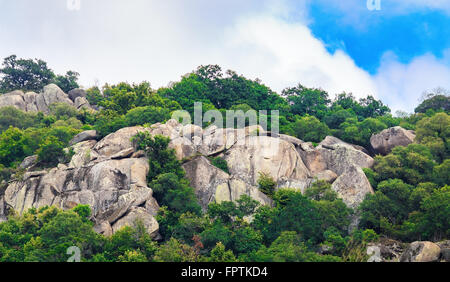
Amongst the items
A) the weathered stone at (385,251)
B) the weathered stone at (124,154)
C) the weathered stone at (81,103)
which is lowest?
the weathered stone at (385,251)

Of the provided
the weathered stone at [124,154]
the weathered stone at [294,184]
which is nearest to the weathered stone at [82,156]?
the weathered stone at [124,154]

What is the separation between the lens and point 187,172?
138 ft

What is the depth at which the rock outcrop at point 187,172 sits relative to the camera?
3856cm

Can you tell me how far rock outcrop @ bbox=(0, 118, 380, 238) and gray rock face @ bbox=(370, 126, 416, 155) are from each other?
272cm

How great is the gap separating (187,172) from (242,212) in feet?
21.5

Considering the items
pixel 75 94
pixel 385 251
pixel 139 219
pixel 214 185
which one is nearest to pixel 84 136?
pixel 214 185

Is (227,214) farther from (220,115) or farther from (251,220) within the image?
(220,115)

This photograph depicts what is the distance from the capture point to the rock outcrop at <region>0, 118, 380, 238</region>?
3856 centimetres

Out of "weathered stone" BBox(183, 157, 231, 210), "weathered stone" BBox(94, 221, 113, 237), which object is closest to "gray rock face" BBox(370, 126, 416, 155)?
"weathered stone" BBox(183, 157, 231, 210)

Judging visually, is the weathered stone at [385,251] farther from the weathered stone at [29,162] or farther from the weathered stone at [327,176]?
the weathered stone at [29,162]

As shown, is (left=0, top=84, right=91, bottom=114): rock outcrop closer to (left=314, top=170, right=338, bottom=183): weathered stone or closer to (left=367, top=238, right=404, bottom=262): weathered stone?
(left=314, top=170, right=338, bottom=183): weathered stone

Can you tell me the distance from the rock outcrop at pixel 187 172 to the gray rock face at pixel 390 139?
272 cm

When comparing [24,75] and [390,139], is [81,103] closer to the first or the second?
[24,75]
